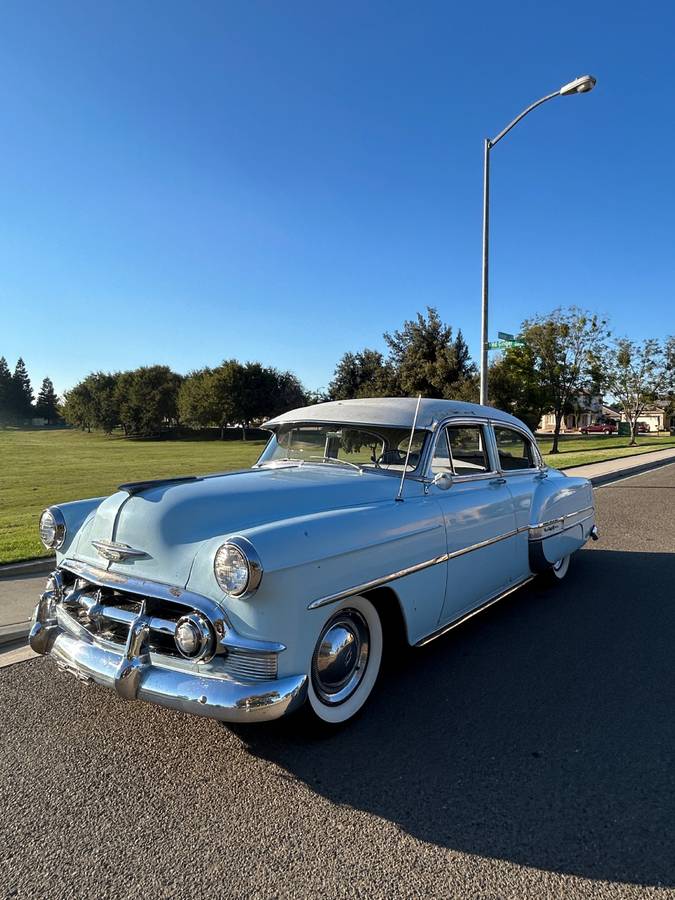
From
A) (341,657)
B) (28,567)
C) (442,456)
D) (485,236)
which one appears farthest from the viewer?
(485,236)

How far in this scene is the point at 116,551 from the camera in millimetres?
2902

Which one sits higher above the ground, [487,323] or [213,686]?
[487,323]

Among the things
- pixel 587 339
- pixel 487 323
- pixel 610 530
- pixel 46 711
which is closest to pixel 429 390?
pixel 587 339

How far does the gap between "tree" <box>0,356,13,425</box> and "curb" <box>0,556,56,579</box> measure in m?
116

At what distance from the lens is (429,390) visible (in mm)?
31969

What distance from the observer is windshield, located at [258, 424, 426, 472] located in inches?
152

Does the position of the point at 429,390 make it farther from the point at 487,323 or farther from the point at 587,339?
the point at 487,323

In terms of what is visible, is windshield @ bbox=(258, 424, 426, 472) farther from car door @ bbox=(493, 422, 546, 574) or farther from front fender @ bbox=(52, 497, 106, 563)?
front fender @ bbox=(52, 497, 106, 563)

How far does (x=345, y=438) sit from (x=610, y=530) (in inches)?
234

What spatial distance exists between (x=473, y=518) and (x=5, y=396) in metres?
122

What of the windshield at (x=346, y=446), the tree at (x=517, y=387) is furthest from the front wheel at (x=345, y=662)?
the tree at (x=517, y=387)

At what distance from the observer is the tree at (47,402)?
11812cm

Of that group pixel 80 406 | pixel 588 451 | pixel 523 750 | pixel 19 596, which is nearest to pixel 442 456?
pixel 523 750

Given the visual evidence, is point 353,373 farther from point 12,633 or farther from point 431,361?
point 12,633
